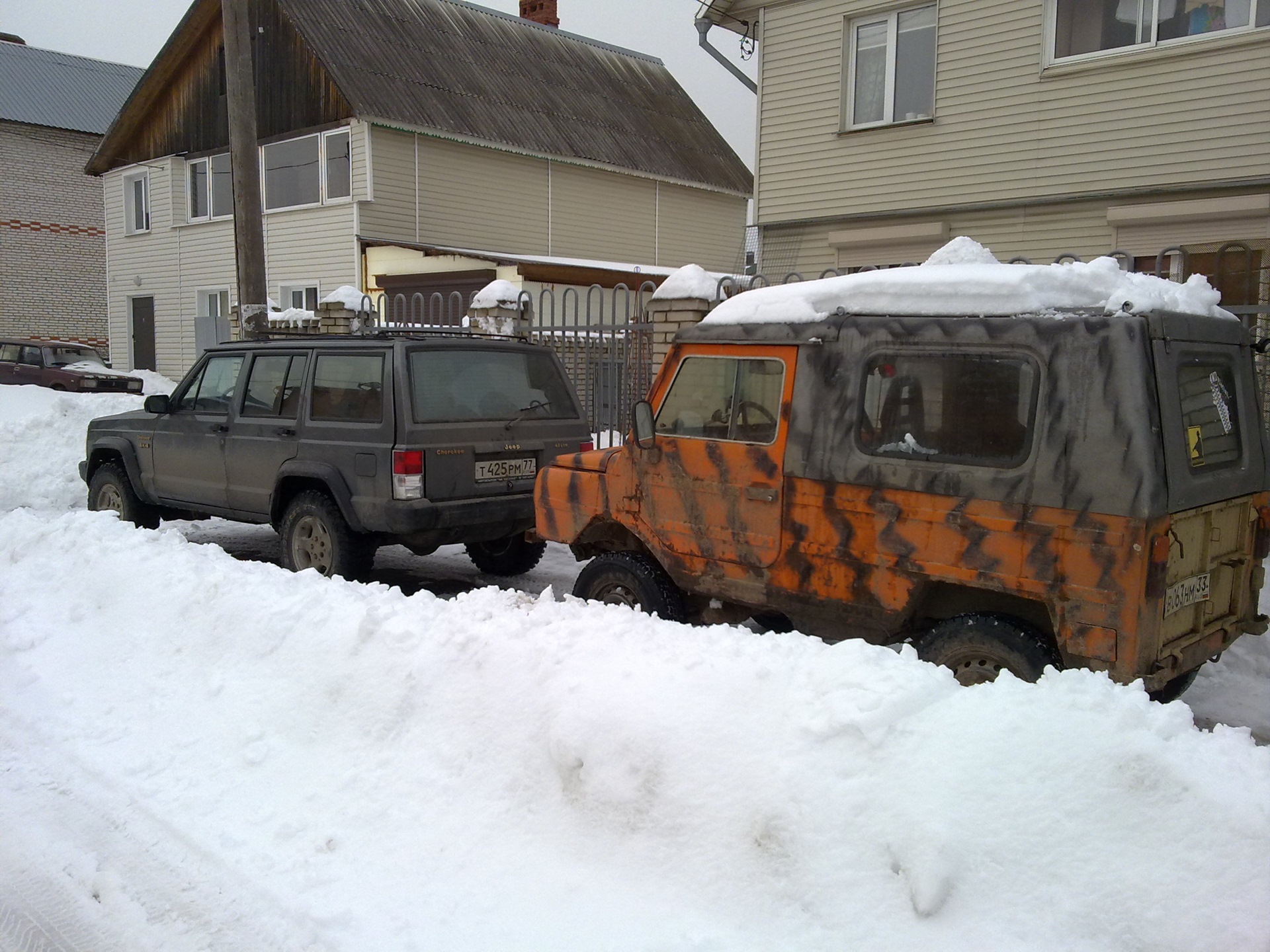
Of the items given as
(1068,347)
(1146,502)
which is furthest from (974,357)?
(1146,502)

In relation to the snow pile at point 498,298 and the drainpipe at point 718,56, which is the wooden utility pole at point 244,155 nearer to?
the snow pile at point 498,298

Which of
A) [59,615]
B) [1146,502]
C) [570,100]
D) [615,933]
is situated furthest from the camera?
[570,100]

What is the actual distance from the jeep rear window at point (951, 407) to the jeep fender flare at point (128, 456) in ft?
22.3

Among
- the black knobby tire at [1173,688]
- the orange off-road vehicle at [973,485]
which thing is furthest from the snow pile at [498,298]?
the black knobby tire at [1173,688]

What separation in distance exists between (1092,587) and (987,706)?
0.87m

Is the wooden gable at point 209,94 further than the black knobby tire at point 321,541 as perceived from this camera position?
Yes

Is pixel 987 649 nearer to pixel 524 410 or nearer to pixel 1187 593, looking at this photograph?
pixel 1187 593

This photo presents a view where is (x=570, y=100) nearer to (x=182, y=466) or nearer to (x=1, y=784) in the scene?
(x=182, y=466)

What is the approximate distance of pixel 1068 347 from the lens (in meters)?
3.95

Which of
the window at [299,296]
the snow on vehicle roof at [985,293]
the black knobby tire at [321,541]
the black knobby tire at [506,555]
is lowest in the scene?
the black knobby tire at [506,555]

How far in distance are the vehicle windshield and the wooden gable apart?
584cm

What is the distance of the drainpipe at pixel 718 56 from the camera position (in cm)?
1524

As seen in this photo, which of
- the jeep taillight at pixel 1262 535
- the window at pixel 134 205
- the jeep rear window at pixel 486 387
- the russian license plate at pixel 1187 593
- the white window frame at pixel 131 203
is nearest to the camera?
the russian license plate at pixel 1187 593

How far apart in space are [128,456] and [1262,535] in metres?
8.49
